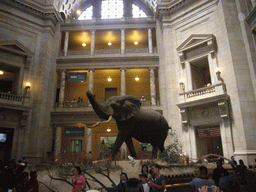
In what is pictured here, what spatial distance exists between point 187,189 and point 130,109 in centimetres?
357

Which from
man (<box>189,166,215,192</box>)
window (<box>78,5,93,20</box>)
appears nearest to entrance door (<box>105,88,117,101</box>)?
window (<box>78,5,93,20</box>)

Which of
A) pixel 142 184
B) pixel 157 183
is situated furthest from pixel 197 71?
pixel 142 184

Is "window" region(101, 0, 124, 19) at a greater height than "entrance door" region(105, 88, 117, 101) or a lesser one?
greater

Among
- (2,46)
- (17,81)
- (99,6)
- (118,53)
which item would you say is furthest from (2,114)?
(99,6)

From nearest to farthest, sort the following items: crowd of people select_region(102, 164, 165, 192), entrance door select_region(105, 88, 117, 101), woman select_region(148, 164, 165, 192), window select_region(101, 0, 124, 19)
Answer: crowd of people select_region(102, 164, 165, 192), woman select_region(148, 164, 165, 192), entrance door select_region(105, 88, 117, 101), window select_region(101, 0, 124, 19)

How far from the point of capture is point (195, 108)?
15594 millimetres

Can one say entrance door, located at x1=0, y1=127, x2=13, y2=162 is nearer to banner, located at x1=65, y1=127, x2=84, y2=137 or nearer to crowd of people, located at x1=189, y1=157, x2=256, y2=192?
banner, located at x1=65, y1=127, x2=84, y2=137

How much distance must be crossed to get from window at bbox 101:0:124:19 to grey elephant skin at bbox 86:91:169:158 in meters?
20.6

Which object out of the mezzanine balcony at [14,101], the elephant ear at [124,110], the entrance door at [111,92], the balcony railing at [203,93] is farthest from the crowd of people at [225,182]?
the entrance door at [111,92]

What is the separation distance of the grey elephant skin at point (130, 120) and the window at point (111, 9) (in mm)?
20635

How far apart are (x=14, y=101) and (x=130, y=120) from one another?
1202cm

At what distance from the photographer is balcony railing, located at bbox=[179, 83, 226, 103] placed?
14.1 meters

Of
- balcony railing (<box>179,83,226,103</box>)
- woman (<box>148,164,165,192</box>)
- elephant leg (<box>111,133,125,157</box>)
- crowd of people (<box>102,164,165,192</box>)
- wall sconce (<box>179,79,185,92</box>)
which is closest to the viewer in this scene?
crowd of people (<box>102,164,165,192</box>)

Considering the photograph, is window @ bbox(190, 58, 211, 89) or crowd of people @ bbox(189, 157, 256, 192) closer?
crowd of people @ bbox(189, 157, 256, 192)
